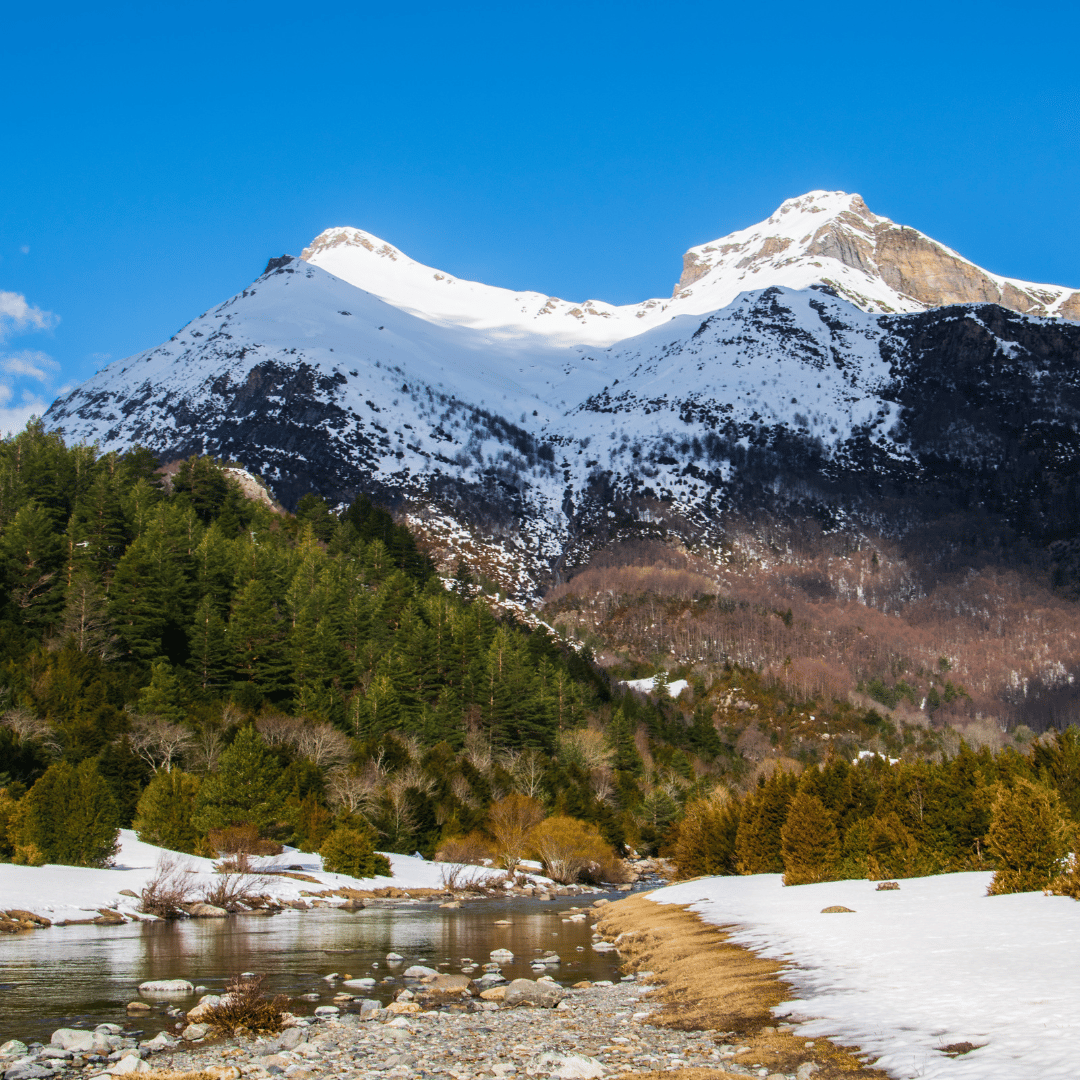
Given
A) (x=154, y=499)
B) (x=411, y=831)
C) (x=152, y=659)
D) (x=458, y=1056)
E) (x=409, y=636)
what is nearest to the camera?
(x=458, y=1056)

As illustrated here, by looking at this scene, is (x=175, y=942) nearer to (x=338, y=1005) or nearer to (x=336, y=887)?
(x=338, y=1005)

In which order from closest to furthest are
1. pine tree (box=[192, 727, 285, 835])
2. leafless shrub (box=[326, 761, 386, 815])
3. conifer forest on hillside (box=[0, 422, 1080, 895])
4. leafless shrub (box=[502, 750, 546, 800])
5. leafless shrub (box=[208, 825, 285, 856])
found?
1. conifer forest on hillside (box=[0, 422, 1080, 895])
2. leafless shrub (box=[208, 825, 285, 856])
3. pine tree (box=[192, 727, 285, 835])
4. leafless shrub (box=[326, 761, 386, 815])
5. leafless shrub (box=[502, 750, 546, 800])

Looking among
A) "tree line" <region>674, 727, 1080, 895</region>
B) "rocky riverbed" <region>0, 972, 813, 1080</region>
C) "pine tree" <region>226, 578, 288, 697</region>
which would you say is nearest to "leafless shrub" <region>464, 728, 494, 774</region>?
"pine tree" <region>226, 578, 288, 697</region>

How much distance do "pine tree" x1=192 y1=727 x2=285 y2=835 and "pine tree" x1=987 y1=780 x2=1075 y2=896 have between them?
4270 centimetres

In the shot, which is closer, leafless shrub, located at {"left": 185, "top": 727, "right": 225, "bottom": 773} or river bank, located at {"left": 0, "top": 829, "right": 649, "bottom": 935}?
river bank, located at {"left": 0, "top": 829, "right": 649, "bottom": 935}

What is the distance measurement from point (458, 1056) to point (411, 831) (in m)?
60.1

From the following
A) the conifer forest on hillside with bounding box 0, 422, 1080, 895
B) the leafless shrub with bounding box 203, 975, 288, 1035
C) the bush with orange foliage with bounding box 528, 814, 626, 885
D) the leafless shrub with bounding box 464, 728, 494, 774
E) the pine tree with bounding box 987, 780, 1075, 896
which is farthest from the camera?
the leafless shrub with bounding box 464, 728, 494, 774

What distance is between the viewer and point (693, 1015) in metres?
18.0

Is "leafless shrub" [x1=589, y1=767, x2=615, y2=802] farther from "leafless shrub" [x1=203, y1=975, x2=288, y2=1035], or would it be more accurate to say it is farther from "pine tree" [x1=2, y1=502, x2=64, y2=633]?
"leafless shrub" [x1=203, y1=975, x2=288, y2=1035]

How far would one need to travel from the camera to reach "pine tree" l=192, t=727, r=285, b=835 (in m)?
56.7

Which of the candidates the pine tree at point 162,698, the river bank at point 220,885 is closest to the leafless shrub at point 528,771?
the river bank at point 220,885

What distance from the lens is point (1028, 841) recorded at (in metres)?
30.6

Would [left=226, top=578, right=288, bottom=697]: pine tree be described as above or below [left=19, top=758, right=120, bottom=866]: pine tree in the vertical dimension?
above

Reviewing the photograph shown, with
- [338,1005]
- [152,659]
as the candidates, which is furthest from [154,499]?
[338,1005]
